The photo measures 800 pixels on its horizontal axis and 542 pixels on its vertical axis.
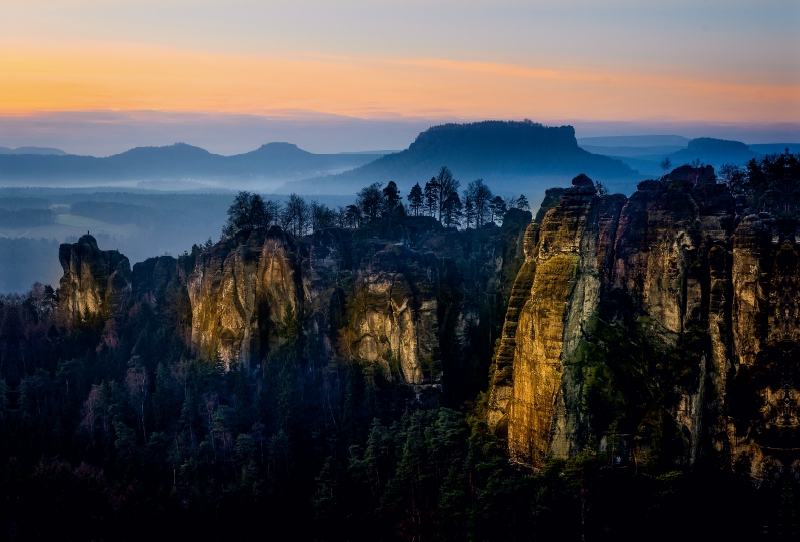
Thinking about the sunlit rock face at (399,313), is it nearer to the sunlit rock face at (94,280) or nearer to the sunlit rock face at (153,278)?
the sunlit rock face at (153,278)

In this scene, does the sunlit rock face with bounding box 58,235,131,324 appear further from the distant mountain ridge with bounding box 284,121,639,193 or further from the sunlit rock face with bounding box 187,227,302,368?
the distant mountain ridge with bounding box 284,121,639,193

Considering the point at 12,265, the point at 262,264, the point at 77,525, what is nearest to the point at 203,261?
the point at 262,264

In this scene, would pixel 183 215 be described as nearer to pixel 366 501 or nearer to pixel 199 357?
pixel 199 357

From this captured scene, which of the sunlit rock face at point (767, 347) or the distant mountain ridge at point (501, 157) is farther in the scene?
the distant mountain ridge at point (501, 157)

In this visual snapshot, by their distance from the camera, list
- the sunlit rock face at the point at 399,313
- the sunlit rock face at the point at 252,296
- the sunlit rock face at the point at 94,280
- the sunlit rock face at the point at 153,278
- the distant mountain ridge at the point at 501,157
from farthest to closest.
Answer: the distant mountain ridge at the point at 501,157, the sunlit rock face at the point at 153,278, the sunlit rock face at the point at 94,280, the sunlit rock face at the point at 252,296, the sunlit rock face at the point at 399,313

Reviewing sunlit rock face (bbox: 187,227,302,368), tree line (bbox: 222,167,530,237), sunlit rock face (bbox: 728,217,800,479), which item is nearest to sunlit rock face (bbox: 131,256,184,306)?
tree line (bbox: 222,167,530,237)

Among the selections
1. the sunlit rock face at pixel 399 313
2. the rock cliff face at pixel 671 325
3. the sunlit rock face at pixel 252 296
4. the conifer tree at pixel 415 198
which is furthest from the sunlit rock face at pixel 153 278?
the rock cliff face at pixel 671 325
